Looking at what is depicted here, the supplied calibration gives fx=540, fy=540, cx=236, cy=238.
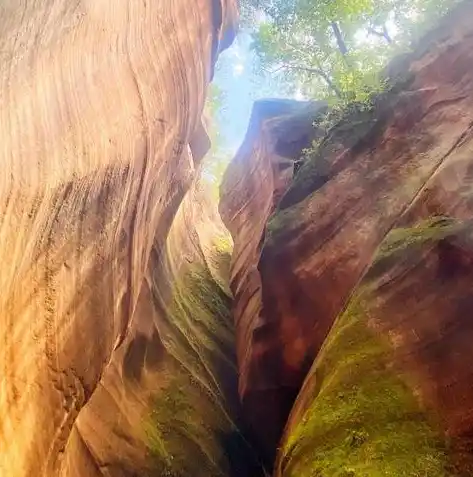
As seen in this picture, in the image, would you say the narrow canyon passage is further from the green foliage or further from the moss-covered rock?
the green foliage

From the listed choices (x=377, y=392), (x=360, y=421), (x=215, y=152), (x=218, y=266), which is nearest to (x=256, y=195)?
(x=218, y=266)

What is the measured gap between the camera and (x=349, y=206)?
10.6 metres

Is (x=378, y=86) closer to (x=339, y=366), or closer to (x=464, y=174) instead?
(x=464, y=174)

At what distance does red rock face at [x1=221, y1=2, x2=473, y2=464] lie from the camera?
31.3 feet

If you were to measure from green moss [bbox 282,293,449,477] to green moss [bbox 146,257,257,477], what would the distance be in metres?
3.94

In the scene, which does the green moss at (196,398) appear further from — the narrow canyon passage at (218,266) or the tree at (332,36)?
the tree at (332,36)

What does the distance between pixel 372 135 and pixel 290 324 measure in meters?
4.49

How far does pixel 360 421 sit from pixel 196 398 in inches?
238

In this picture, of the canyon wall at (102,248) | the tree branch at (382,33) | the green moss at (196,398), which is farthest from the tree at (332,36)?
the green moss at (196,398)

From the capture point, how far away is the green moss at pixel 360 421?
525 cm

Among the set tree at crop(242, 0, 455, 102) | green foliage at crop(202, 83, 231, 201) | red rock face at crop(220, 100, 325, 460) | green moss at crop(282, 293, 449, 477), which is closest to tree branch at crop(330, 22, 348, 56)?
tree at crop(242, 0, 455, 102)

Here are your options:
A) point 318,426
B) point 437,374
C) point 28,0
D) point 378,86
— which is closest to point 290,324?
point 318,426

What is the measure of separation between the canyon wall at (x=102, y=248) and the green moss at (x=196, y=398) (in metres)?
0.03

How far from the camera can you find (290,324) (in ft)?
35.0
